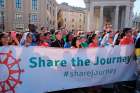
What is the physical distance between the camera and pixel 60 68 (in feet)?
23.3

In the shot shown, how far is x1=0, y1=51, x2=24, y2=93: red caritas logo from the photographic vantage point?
252 inches

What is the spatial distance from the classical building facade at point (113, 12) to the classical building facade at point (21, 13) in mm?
12707

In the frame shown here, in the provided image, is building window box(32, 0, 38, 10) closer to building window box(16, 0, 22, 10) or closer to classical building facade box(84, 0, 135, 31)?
building window box(16, 0, 22, 10)

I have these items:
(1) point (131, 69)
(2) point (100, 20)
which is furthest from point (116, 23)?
(1) point (131, 69)

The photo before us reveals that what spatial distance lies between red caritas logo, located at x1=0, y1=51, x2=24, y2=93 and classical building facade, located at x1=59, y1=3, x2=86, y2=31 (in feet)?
465

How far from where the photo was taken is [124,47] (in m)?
8.13

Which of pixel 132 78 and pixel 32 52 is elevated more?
pixel 32 52

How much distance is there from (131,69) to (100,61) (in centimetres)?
112

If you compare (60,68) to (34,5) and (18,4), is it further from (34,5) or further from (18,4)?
(34,5)

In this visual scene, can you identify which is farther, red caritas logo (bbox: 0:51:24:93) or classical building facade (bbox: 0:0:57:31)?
classical building facade (bbox: 0:0:57:31)

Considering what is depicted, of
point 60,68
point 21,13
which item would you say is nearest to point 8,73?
point 60,68

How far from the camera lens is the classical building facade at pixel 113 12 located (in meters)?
74.3

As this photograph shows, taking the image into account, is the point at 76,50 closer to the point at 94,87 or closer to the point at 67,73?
the point at 67,73

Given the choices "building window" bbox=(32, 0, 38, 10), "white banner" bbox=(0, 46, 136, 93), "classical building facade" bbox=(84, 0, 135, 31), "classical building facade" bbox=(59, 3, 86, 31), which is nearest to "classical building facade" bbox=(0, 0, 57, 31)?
"building window" bbox=(32, 0, 38, 10)
